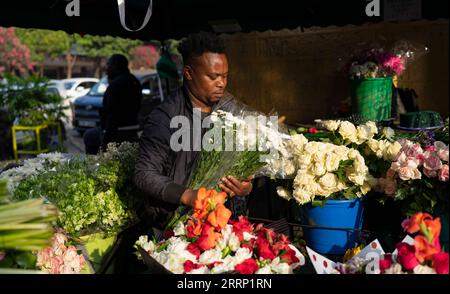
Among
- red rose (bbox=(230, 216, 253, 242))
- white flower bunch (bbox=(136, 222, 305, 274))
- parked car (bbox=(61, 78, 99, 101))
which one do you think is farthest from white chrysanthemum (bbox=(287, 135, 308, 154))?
parked car (bbox=(61, 78, 99, 101))

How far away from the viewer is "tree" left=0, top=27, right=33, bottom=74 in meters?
25.7

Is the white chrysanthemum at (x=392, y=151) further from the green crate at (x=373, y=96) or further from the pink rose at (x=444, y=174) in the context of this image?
the green crate at (x=373, y=96)

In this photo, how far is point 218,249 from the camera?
169 cm

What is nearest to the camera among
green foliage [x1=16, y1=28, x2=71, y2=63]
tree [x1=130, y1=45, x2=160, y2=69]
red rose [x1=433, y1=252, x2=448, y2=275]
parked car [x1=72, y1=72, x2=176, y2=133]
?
red rose [x1=433, y1=252, x2=448, y2=275]

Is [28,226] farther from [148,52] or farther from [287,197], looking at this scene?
[148,52]

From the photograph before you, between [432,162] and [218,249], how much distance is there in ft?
3.01

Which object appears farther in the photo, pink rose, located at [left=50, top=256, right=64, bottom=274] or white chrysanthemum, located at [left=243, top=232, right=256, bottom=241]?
pink rose, located at [left=50, top=256, right=64, bottom=274]

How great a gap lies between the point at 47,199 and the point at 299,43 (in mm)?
5302

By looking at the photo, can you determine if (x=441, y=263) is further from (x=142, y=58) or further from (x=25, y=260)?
(x=142, y=58)

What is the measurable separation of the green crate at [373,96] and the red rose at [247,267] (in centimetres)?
369

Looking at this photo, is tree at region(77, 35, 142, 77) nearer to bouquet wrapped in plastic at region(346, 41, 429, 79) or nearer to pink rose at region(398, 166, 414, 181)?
bouquet wrapped in plastic at region(346, 41, 429, 79)

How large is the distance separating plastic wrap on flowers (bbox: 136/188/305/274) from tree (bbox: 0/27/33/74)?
2649cm

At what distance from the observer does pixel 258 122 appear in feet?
7.15

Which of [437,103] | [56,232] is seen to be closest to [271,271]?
[56,232]
